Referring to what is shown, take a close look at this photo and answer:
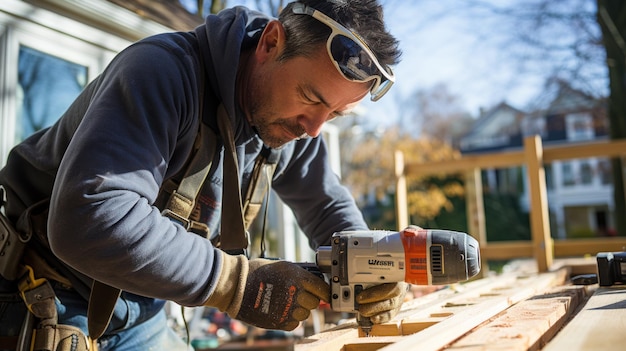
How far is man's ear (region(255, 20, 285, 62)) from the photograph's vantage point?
7.04ft

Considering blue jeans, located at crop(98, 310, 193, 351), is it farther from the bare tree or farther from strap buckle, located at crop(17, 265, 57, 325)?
the bare tree

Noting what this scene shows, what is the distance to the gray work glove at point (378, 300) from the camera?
1905mm

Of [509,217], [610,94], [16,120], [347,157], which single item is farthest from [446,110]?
[16,120]

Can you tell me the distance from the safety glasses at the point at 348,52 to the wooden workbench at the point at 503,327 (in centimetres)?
91

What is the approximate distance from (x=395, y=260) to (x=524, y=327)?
0.52 meters

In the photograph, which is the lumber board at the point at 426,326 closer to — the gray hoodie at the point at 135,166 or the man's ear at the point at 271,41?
the gray hoodie at the point at 135,166

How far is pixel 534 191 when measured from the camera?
4.81m

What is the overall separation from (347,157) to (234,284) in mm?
21322

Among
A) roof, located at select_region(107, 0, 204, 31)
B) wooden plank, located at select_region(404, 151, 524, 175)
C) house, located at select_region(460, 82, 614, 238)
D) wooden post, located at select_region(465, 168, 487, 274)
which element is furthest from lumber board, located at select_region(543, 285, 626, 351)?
house, located at select_region(460, 82, 614, 238)

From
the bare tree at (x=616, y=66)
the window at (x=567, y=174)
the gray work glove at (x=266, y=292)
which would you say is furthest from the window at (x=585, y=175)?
the gray work glove at (x=266, y=292)

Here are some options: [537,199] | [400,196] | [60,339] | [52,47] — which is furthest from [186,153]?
[400,196]

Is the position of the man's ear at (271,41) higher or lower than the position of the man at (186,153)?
higher

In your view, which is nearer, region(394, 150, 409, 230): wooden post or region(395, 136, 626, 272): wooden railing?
region(395, 136, 626, 272): wooden railing

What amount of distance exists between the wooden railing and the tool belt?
3543mm
